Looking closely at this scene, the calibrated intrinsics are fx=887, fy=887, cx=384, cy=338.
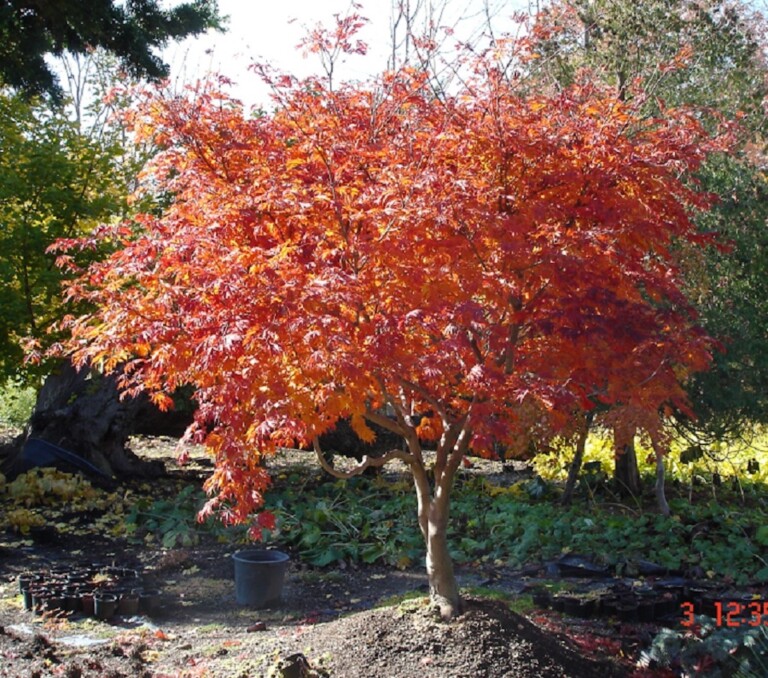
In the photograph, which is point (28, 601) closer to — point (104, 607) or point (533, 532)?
point (104, 607)

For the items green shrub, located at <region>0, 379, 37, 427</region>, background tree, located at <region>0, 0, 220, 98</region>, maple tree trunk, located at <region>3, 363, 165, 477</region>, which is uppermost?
background tree, located at <region>0, 0, 220, 98</region>

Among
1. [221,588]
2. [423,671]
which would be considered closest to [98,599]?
[221,588]

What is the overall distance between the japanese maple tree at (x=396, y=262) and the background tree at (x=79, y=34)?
5.12m

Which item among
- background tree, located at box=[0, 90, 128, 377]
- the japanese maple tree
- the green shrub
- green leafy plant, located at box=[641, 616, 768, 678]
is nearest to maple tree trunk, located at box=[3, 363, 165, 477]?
background tree, located at box=[0, 90, 128, 377]

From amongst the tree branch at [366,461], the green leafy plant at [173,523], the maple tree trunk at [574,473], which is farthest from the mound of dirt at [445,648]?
the maple tree trunk at [574,473]

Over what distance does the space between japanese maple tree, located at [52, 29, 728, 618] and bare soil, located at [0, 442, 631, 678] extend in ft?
1.39

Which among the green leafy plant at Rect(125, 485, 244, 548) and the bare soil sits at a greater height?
the green leafy plant at Rect(125, 485, 244, 548)

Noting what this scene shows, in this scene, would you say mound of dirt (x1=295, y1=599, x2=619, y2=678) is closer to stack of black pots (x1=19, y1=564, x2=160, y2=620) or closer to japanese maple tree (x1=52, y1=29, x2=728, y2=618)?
japanese maple tree (x1=52, y1=29, x2=728, y2=618)

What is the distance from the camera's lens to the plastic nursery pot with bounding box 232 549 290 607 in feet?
22.0

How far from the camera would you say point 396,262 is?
4.42m

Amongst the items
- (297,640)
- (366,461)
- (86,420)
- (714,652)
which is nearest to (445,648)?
(297,640)

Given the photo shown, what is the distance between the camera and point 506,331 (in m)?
4.71

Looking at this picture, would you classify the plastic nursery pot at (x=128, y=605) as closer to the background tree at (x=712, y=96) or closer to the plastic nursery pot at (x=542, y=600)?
the plastic nursery pot at (x=542, y=600)

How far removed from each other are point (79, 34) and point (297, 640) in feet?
24.3
